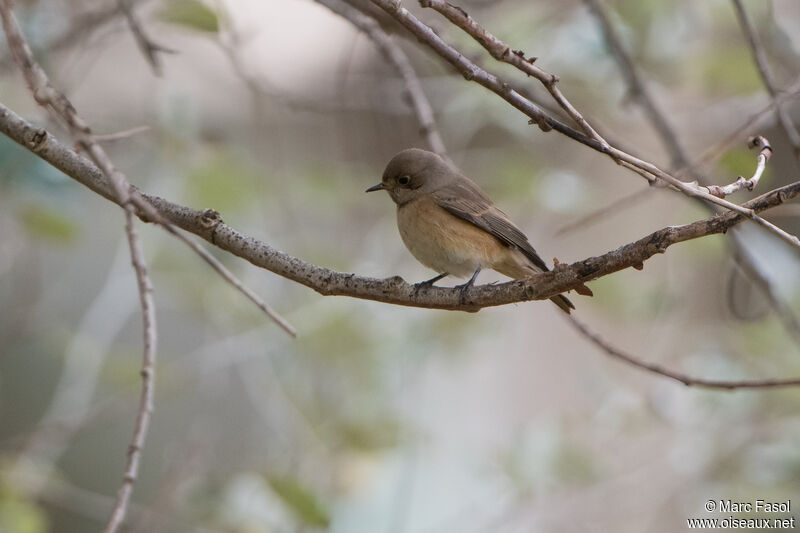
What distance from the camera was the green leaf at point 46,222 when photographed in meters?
3.78

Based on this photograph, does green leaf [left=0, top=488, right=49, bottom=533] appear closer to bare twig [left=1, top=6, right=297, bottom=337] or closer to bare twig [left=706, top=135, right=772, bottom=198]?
bare twig [left=1, top=6, right=297, bottom=337]

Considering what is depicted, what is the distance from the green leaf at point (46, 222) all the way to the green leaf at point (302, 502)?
157cm

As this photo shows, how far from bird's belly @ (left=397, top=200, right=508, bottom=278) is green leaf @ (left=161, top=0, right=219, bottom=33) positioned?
117cm

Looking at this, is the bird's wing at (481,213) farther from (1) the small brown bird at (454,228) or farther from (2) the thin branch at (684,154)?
(2) the thin branch at (684,154)

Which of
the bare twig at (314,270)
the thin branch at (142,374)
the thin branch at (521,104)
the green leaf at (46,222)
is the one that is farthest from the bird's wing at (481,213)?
the thin branch at (142,374)

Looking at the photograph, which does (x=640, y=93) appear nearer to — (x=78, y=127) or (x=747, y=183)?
(x=747, y=183)

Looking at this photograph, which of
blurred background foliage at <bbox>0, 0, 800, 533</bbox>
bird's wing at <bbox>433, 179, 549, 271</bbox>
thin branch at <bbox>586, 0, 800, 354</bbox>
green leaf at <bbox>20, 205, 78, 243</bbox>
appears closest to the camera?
thin branch at <bbox>586, 0, 800, 354</bbox>

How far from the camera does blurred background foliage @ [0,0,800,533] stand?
4094mm

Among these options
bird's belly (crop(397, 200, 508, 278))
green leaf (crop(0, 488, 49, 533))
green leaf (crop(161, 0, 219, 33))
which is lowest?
green leaf (crop(0, 488, 49, 533))

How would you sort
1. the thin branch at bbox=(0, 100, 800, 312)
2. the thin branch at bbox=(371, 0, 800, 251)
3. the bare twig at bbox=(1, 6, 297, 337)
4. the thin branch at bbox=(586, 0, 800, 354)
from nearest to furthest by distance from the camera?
the bare twig at bbox=(1, 6, 297, 337)
the thin branch at bbox=(371, 0, 800, 251)
the thin branch at bbox=(0, 100, 800, 312)
the thin branch at bbox=(586, 0, 800, 354)

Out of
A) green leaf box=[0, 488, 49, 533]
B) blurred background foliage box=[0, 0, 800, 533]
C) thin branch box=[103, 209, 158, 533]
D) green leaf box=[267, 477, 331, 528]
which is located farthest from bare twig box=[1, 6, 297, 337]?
green leaf box=[0, 488, 49, 533]

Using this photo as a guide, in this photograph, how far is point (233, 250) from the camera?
2219 mm

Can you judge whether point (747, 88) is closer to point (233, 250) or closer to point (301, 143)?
point (233, 250)

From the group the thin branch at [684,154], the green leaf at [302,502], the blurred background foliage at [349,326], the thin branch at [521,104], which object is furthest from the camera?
the blurred background foliage at [349,326]
